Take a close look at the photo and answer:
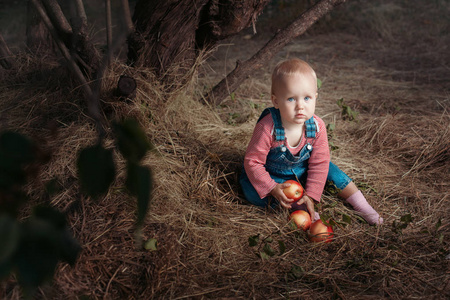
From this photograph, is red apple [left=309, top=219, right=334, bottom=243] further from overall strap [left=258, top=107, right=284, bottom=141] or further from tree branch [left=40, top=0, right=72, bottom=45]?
tree branch [left=40, top=0, right=72, bottom=45]

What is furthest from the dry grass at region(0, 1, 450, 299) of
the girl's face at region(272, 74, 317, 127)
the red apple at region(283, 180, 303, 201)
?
the girl's face at region(272, 74, 317, 127)

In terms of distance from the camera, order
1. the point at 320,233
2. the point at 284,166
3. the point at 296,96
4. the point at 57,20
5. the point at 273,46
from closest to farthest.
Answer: the point at 320,233
the point at 296,96
the point at 284,166
the point at 57,20
the point at 273,46

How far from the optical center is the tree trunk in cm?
301

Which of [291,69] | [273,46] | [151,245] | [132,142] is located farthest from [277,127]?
[132,142]

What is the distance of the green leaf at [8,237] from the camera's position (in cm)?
72

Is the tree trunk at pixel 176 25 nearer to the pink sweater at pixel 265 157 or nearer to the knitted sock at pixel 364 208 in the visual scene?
the pink sweater at pixel 265 157

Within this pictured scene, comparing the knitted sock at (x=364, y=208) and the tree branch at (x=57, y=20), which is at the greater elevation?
the tree branch at (x=57, y=20)

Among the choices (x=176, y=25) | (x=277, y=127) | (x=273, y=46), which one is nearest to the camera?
(x=277, y=127)

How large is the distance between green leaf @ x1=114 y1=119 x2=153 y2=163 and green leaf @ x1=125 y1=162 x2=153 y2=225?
0.07 feet

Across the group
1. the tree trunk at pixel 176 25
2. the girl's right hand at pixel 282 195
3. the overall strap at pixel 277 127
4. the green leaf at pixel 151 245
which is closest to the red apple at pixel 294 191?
the girl's right hand at pixel 282 195

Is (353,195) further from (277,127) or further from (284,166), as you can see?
(277,127)

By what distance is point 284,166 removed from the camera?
2.58m

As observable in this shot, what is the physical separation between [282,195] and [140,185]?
5.63ft

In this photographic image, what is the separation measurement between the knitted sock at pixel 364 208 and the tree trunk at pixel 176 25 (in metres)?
1.47
